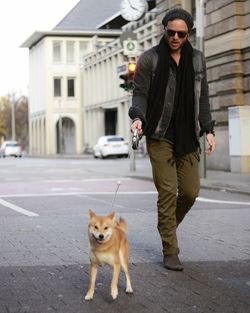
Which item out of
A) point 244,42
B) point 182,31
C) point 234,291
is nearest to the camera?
point 234,291

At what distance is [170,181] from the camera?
643 cm

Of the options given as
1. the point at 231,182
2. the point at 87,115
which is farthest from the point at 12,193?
the point at 87,115

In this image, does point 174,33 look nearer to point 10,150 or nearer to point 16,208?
point 16,208

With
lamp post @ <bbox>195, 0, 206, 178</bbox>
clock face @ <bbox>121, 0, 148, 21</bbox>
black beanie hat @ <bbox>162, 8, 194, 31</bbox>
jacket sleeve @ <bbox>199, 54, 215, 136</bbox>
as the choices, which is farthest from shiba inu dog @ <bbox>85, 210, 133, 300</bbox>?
clock face @ <bbox>121, 0, 148, 21</bbox>

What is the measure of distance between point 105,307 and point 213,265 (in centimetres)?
194

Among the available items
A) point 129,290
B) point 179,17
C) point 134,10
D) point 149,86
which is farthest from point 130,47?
point 129,290

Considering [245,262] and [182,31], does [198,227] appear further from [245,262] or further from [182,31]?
[182,31]

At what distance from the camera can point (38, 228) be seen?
9.96m

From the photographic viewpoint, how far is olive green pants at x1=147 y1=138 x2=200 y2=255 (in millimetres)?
6438

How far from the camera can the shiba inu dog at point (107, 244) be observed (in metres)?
4.98

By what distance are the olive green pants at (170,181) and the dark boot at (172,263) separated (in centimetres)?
4

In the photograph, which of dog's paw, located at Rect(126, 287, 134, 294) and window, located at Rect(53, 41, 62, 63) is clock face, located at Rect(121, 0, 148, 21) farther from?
window, located at Rect(53, 41, 62, 63)

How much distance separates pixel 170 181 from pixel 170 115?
588 millimetres

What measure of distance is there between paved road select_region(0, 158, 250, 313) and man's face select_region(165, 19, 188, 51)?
6.67 feet
